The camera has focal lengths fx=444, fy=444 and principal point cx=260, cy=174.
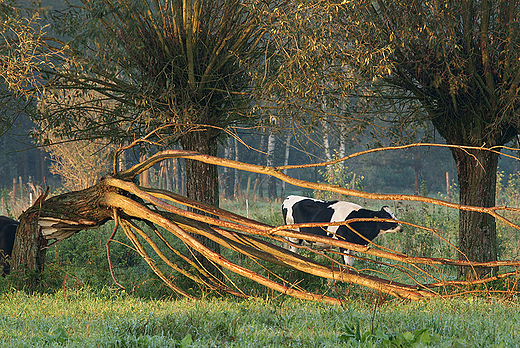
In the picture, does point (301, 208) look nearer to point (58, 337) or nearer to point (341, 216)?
point (341, 216)

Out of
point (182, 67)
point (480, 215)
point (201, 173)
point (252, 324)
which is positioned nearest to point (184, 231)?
point (252, 324)

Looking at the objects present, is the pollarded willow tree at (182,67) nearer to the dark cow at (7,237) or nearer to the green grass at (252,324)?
the dark cow at (7,237)

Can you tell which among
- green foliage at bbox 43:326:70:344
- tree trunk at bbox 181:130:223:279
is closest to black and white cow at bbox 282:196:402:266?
tree trunk at bbox 181:130:223:279

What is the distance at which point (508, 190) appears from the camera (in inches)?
672

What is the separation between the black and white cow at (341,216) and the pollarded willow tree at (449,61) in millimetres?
2032

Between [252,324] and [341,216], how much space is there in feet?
19.5

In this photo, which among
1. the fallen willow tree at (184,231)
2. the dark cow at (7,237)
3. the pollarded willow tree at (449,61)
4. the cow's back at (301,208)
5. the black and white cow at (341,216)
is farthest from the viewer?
the cow's back at (301,208)

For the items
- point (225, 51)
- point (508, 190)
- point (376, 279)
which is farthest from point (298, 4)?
point (508, 190)

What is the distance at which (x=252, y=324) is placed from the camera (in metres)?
4.33

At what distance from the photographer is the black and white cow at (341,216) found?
939 cm

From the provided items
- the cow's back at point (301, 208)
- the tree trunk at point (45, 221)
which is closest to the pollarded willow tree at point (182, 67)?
the tree trunk at point (45, 221)

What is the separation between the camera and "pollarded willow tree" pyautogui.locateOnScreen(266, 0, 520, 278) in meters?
6.47

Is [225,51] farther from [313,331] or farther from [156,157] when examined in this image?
[313,331]

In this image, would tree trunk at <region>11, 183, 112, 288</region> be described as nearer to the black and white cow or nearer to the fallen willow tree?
the fallen willow tree
